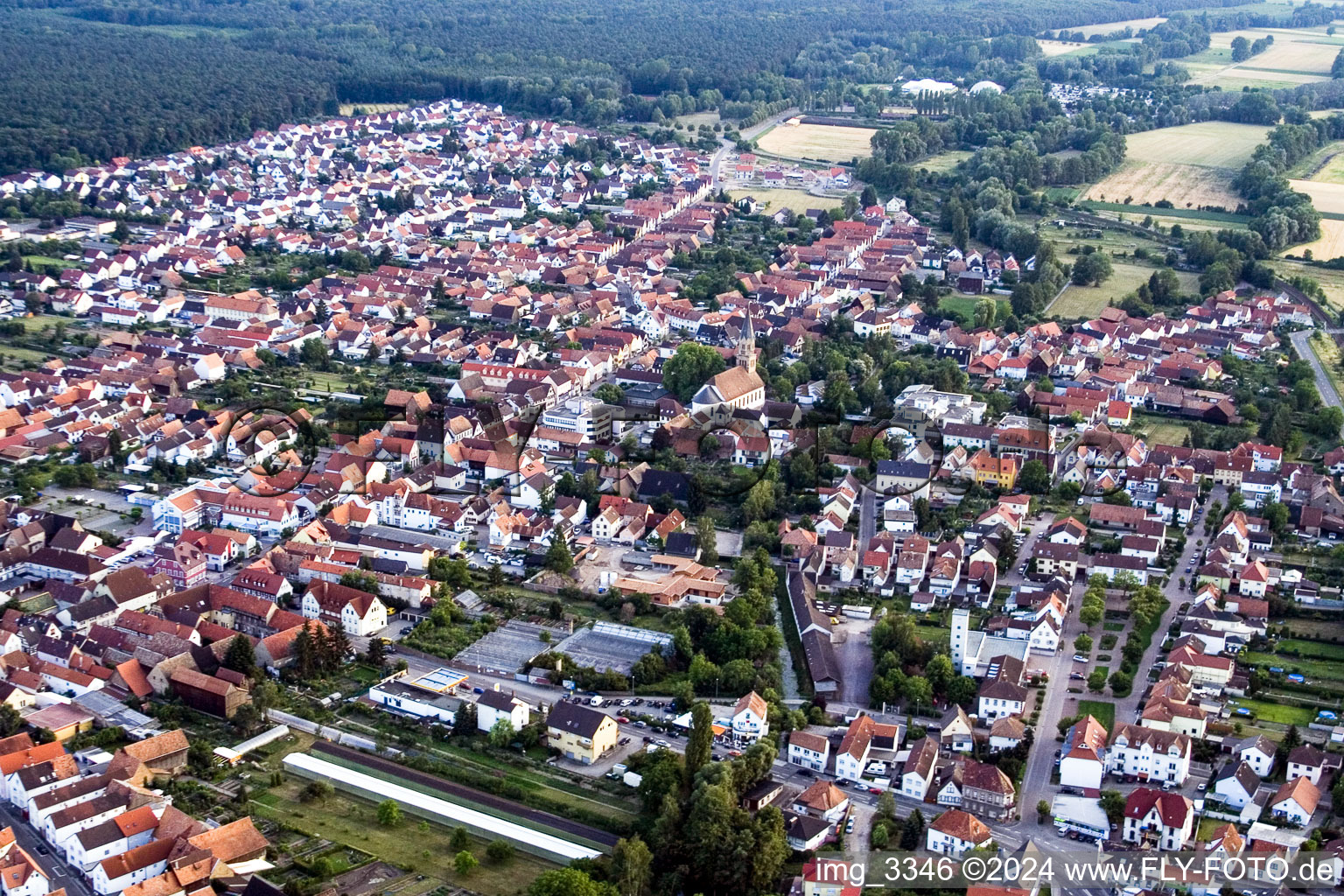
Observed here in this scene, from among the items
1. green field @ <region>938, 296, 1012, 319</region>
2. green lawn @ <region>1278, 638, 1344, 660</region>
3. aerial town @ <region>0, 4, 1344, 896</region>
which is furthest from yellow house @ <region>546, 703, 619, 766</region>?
green field @ <region>938, 296, 1012, 319</region>

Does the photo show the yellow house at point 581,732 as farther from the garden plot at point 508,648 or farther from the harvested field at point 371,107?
the harvested field at point 371,107

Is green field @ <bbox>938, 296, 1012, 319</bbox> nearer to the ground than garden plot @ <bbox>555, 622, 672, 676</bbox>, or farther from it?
farther from it

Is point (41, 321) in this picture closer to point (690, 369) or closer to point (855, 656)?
point (690, 369)

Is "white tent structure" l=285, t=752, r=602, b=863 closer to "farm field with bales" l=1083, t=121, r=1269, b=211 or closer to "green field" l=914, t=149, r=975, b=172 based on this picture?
"farm field with bales" l=1083, t=121, r=1269, b=211

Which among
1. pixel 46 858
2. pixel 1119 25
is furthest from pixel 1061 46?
pixel 46 858

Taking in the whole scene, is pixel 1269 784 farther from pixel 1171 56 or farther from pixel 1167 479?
pixel 1171 56

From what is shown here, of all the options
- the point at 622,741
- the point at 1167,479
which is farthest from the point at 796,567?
the point at 1167,479
